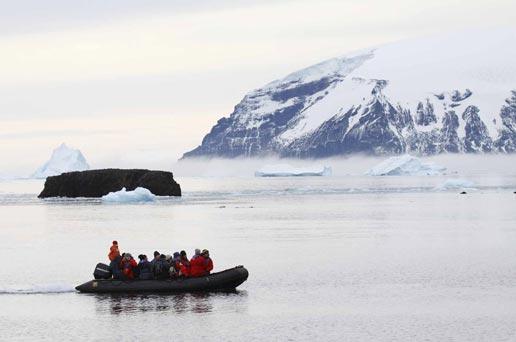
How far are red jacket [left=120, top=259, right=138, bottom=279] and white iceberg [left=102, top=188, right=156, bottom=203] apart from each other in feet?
339

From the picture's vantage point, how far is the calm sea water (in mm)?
41438

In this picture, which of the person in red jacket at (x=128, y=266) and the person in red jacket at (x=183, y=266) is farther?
the person in red jacket at (x=128, y=266)

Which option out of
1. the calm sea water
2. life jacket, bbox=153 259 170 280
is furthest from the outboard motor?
life jacket, bbox=153 259 170 280

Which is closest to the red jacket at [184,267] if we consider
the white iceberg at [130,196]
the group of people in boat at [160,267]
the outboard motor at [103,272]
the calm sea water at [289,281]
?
the group of people in boat at [160,267]

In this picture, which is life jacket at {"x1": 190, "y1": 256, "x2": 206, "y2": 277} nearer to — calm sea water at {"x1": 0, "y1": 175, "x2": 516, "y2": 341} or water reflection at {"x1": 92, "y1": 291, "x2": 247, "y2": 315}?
water reflection at {"x1": 92, "y1": 291, "x2": 247, "y2": 315}

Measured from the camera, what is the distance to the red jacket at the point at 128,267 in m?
51.1

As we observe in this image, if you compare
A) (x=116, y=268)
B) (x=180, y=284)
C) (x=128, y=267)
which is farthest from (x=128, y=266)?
(x=180, y=284)

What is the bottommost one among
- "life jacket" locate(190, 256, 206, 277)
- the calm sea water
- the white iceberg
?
the calm sea water

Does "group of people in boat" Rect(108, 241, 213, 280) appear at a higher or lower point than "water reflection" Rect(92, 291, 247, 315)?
higher

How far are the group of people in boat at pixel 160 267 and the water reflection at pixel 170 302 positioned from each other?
46.0 inches

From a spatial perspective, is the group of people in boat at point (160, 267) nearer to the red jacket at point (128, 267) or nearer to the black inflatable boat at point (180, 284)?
the red jacket at point (128, 267)

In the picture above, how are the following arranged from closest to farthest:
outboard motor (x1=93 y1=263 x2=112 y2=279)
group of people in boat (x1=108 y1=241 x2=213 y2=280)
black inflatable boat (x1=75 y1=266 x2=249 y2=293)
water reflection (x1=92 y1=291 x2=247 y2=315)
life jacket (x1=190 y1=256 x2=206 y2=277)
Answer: water reflection (x1=92 y1=291 x2=247 y2=315)
black inflatable boat (x1=75 y1=266 x2=249 y2=293)
group of people in boat (x1=108 y1=241 x2=213 y2=280)
life jacket (x1=190 y1=256 x2=206 y2=277)
outboard motor (x1=93 y1=263 x2=112 y2=279)

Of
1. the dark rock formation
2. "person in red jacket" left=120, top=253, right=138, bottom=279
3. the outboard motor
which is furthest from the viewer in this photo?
the dark rock formation

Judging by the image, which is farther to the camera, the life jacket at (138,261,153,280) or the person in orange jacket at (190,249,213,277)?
the life jacket at (138,261,153,280)
